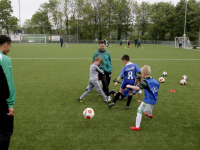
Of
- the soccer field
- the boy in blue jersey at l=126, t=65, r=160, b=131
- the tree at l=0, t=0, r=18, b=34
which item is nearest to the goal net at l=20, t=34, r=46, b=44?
the tree at l=0, t=0, r=18, b=34

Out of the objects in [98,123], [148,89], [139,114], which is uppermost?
[148,89]

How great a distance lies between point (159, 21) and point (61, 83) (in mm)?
59769

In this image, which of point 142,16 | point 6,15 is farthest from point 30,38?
point 142,16

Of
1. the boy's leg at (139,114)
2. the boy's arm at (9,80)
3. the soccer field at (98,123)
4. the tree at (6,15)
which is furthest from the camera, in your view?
the tree at (6,15)

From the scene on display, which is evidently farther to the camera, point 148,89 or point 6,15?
point 6,15

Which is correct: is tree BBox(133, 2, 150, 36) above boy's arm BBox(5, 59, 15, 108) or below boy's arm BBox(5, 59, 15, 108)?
above

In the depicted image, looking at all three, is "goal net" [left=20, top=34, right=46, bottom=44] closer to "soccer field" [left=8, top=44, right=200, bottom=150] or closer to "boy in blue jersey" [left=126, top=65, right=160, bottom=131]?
"soccer field" [left=8, top=44, right=200, bottom=150]

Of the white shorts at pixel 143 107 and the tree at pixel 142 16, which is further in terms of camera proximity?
the tree at pixel 142 16

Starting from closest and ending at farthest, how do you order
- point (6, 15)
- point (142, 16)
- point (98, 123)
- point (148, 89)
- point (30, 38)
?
1. point (148, 89)
2. point (98, 123)
3. point (30, 38)
4. point (6, 15)
5. point (142, 16)

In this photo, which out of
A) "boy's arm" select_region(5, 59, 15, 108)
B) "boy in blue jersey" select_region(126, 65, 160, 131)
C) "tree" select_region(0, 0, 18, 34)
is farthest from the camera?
"tree" select_region(0, 0, 18, 34)

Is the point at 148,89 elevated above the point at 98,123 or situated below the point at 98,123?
above

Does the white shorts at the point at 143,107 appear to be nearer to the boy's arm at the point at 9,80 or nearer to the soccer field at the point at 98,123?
the soccer field at the point at 98,123

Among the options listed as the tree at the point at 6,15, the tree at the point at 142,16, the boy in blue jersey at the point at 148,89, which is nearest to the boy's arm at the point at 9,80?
the boy in blue jersey at the point at 148,89

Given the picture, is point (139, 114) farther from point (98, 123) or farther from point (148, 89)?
point (98, 123)
